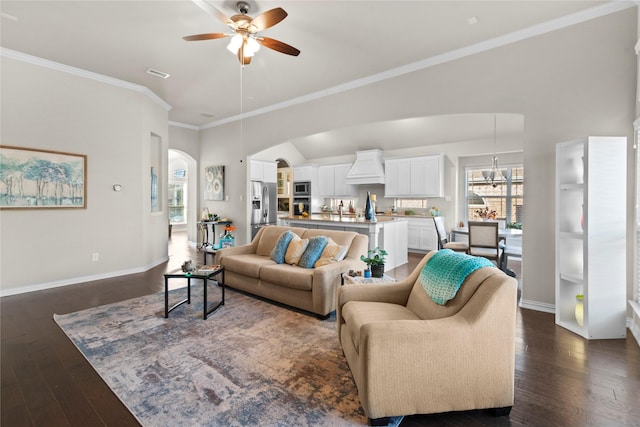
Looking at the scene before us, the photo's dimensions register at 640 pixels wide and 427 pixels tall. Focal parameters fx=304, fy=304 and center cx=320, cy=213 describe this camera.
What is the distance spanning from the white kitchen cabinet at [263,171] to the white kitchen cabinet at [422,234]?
3987mm

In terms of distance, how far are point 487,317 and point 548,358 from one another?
1321 mm

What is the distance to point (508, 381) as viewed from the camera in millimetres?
1729

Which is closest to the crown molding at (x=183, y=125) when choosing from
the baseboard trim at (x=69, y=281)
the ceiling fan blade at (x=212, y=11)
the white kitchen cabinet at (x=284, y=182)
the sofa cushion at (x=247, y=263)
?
the white kitchen cabinet at (x=284, y=182)

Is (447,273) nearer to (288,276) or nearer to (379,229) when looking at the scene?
(288,276)

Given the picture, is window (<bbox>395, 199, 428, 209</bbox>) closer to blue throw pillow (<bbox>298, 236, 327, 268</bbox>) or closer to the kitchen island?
the kitchen island

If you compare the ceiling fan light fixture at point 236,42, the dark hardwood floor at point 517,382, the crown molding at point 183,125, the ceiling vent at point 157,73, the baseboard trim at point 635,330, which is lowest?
the dark hardwood floor at point 517,382

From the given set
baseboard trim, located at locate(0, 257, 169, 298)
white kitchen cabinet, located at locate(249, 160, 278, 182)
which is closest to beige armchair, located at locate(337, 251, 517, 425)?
baseboard trim, located at locate(0, 257, 169, 298)

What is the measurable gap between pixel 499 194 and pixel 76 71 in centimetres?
868

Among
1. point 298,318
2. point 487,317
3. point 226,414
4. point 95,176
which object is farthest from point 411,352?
point 95,176

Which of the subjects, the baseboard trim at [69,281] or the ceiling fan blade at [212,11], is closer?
the ceiling fan blade at [212,11]

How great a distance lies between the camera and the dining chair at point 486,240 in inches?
183

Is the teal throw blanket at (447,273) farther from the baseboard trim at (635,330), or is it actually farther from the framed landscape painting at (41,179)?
the framed landscape painting at (41,179)

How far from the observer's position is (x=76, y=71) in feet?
14.8

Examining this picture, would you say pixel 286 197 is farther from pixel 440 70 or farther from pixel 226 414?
pixel 226 414
